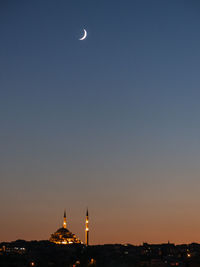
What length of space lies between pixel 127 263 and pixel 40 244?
175 feet

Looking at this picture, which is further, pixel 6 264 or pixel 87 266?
pixel 87 266

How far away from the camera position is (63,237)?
171m

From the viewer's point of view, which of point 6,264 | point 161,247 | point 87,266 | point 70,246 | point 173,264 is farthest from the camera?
point 161,247

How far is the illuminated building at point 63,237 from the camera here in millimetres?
170625

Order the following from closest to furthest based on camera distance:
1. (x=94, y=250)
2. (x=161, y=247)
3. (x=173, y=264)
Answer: (x=173, y=264) < (x=94, y=250) < (x=161, y=247)

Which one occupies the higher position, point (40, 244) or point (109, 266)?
point (40, 244)

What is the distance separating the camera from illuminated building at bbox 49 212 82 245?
170625mm

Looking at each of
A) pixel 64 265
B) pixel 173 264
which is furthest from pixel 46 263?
pixel 173 264

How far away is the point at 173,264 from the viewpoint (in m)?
120

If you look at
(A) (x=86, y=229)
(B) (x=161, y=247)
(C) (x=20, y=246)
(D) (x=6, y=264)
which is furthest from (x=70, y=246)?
(D) (x=6, y=264)

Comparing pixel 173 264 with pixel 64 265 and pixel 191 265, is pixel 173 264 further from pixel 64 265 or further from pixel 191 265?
pixel 64 265

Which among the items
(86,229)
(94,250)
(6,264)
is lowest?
(6,264)

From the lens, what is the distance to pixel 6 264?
104 m

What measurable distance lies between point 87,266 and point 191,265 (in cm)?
2866
